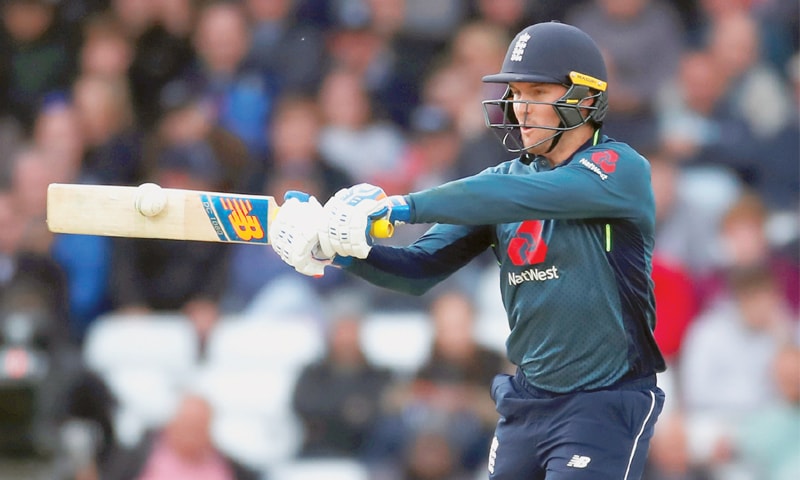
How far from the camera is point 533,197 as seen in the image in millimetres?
4086

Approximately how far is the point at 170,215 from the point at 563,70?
133cm

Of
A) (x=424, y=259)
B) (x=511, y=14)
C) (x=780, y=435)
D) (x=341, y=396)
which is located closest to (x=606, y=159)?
(x=424, y=259)

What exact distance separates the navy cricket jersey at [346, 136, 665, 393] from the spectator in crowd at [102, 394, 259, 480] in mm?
3449

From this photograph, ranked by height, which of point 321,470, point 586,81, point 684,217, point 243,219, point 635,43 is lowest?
point 321,470

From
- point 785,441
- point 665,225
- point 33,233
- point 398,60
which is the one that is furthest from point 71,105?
point 785,441

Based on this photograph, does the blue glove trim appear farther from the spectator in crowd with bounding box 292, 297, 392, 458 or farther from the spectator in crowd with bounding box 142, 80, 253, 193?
the spectator in crowd with bounding box 142, 80, 253, 193

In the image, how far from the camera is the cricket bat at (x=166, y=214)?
438cm

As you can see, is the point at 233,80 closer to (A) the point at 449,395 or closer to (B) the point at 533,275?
(A) the point at 449,395

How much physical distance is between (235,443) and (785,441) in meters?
2.99

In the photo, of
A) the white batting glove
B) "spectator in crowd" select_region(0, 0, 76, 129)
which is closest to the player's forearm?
the white batting glove

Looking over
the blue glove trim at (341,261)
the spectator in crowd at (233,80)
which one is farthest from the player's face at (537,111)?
the spectator in crowd at (233,80)

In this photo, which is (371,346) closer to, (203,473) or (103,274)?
(203,473)

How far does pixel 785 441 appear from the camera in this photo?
7.14m

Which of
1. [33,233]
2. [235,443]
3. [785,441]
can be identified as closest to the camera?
[785,441]
